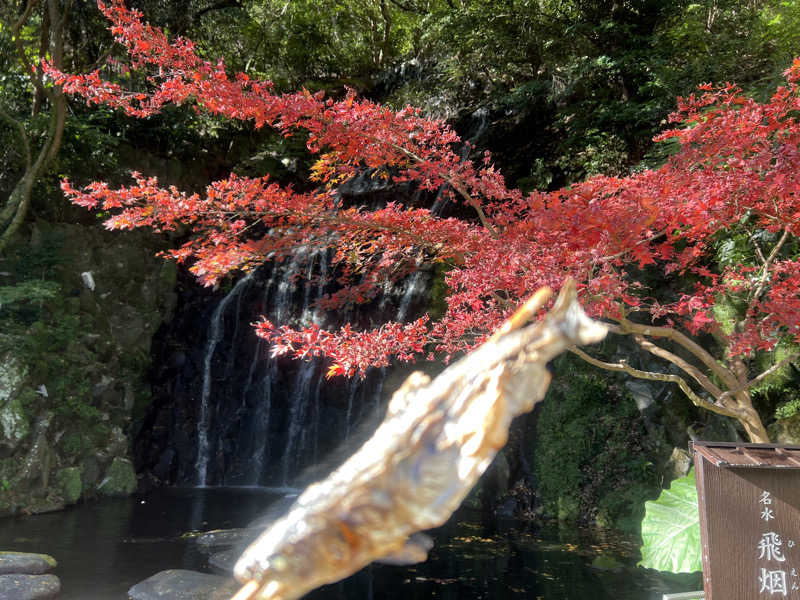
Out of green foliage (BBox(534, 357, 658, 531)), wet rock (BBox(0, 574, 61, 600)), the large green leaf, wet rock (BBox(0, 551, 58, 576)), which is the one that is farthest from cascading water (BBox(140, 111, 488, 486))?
the large green leaf

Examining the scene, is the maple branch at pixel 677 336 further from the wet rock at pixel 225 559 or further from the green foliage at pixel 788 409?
the wet rock at pixel 225 559

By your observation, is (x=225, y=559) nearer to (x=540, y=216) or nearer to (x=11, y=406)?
(x=11, y=406)

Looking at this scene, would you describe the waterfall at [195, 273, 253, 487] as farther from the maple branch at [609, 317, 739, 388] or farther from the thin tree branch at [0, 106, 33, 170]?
the maple branch at [609, 317, 739, 388]

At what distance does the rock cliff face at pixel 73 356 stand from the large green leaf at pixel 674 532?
8001mm

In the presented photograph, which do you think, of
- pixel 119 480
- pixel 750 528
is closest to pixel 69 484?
pixel 119 480

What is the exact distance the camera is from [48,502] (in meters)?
8.75

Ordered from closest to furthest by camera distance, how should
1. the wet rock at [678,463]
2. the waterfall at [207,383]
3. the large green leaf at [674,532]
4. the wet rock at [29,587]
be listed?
the large green leaf at [674,532], the wet rock at [29,587], the wet rock at [678,463], the waterfall at [207,383]

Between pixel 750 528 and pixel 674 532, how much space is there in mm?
2092

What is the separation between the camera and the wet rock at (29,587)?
17.0 feet

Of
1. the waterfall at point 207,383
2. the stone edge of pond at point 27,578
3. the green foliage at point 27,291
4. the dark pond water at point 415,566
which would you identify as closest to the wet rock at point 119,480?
the dark pond water at point 415,566

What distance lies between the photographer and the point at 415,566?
6488 mm

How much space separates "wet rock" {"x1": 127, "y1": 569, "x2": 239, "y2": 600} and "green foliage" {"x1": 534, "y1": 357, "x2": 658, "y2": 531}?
4766mm

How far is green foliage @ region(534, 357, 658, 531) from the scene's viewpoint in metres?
7.95

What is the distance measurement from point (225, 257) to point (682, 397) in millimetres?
6105
